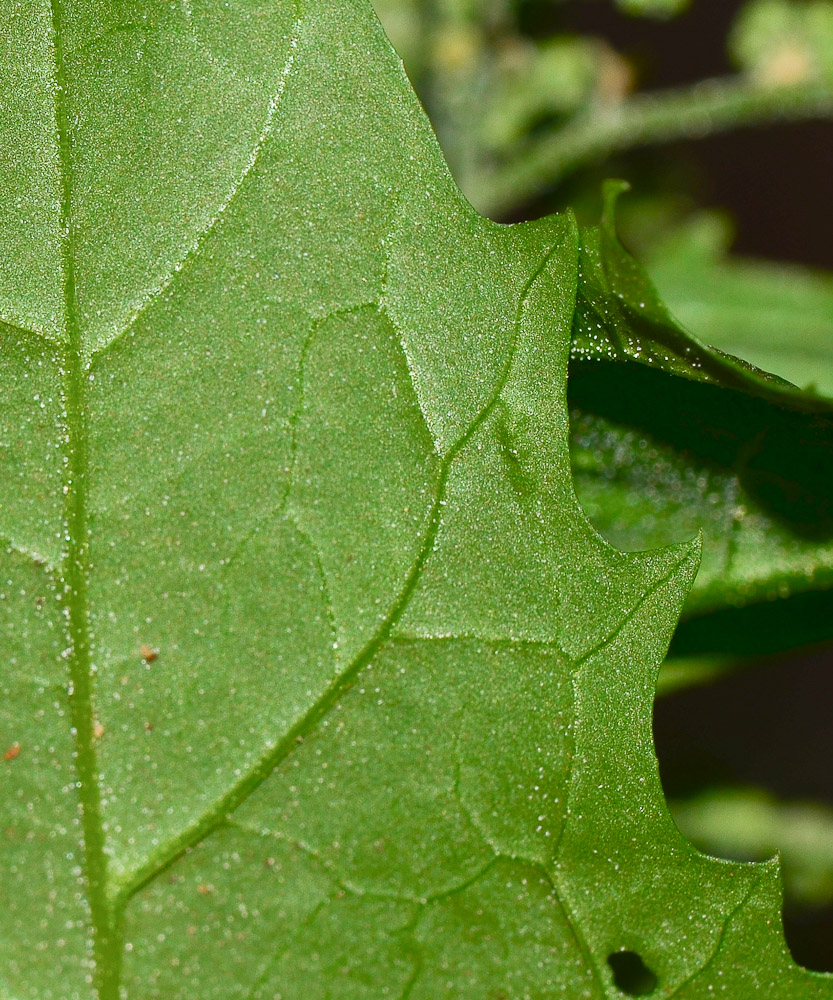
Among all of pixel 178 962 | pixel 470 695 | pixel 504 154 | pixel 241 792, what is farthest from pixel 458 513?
pixel 504 154

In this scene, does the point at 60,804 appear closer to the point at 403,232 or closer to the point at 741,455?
the point at 403,232

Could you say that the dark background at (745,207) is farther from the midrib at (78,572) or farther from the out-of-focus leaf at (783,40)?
the midrib at (78,572)

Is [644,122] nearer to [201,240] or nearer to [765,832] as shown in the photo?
[765,832]

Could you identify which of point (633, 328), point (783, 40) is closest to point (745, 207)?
point (783, 40)

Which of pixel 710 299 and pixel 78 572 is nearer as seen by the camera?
pixel 78 572

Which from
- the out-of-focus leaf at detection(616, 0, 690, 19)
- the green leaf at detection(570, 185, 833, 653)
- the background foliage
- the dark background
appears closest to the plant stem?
the background foliage

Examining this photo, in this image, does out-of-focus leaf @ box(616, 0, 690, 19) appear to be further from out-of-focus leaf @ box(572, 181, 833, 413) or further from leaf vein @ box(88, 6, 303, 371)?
leaf vein @ box(88, 6, 303, 371)
